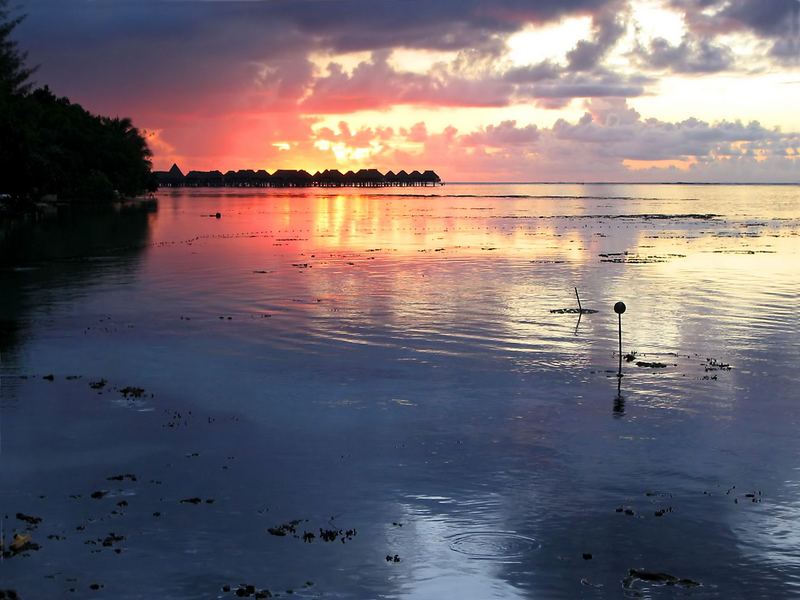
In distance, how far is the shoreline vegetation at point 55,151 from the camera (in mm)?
85812

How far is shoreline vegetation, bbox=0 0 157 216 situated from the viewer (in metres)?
85.8

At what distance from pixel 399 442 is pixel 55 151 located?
4230 inches

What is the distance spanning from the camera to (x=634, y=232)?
324 ft

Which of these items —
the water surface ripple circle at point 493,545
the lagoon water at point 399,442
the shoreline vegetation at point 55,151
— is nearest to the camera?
the lagoon water at point 399,442

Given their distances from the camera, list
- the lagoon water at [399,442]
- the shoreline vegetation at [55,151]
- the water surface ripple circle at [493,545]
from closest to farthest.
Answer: the lagoon water at [399,442] → the water surface ripple circle at [493,545] → the shoreline vegetation at [55,151]

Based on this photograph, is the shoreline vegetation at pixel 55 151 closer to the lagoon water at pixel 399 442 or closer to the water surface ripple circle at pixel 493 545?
the lagoon water at pixel 399 442

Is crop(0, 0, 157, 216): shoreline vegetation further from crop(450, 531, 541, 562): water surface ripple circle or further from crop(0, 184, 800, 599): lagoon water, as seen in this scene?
crop(450, 531, 541, 562): water surface ripple circle

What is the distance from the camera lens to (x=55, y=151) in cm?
11388

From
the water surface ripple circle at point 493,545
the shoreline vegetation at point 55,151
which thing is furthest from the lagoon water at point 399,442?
the shoreline vegetation at point 55,151

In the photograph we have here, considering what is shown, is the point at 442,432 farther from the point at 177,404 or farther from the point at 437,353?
the point at 437,353

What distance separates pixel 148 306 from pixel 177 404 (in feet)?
59.3

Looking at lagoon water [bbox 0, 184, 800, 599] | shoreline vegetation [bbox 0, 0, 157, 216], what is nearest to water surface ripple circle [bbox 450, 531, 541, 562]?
lagoon water [bbox 0, 184, 800, 599]

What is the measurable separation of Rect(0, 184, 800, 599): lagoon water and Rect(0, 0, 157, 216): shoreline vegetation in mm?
45858

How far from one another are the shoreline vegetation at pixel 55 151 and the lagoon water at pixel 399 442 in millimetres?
45858
